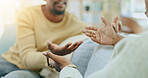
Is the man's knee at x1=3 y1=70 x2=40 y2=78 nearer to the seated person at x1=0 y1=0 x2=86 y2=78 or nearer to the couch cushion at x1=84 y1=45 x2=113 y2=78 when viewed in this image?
the seated person at x1=0 y1=0 x2=86 y2=78

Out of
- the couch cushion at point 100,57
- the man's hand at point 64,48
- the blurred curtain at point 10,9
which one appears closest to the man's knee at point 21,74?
the man's hand at point 64,48

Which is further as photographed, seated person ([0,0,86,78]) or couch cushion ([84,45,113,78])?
seated person ([0,0,86,78])

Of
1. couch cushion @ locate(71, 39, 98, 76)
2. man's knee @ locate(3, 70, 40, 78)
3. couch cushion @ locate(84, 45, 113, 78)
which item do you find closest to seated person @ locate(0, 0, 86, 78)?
man's knee @ locate(3, 70, 40, 78)

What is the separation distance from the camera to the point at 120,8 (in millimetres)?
2592

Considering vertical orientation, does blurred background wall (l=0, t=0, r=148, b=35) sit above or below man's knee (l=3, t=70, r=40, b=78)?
above

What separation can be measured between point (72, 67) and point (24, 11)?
0.72 metres

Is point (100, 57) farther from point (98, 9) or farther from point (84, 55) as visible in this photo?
point (98, 9)

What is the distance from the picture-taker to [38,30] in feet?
4.32

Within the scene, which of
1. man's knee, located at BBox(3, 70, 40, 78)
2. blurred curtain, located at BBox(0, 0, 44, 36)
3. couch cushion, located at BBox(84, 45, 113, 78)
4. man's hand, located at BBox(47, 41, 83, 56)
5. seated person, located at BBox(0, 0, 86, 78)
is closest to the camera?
couch cushion, located at BBox(84, 45, 113, 78)

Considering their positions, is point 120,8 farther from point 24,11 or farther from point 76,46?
point 76,46

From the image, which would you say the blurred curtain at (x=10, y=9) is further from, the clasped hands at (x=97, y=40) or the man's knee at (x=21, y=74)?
the clasped hands at (x=97, y=40)

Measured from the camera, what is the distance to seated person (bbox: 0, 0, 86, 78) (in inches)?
49.4

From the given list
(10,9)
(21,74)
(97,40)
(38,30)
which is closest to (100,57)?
(97,40)

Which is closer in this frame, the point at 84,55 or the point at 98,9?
the point at 84,55
